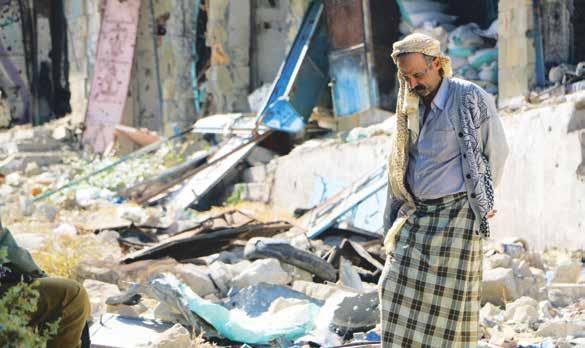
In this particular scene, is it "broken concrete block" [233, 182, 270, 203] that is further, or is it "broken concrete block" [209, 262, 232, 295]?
"broken concrete block" [233, 182, 270, 203]

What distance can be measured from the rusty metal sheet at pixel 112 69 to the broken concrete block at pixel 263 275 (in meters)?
11.7

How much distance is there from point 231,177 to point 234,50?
313 cm

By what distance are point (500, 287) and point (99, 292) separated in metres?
2.53

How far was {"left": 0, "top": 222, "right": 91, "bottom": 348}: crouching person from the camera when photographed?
3.08 metres

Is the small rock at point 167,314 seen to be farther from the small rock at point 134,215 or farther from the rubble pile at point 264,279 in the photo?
the small rock at point 134,215

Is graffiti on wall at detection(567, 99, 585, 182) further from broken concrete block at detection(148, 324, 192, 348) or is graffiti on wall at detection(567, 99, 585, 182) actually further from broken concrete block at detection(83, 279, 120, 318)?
broken concrete block at detection(148, 324, 192, 348)

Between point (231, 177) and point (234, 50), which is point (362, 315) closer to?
point (231, 177)

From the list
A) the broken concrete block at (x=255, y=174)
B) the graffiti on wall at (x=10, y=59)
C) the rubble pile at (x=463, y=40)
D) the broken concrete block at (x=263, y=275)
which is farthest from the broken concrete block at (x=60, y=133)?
the broken concrete block at (x=263, y=275)

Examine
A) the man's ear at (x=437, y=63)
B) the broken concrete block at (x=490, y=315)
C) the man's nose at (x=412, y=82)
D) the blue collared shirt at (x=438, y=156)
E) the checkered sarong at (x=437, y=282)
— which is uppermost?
the man's ear at (x=437, y=63)

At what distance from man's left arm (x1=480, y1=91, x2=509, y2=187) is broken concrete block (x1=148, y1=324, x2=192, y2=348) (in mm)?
1648

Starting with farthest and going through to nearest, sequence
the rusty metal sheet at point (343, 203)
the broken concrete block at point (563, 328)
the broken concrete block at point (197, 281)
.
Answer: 1. the rusty metal sheet at point (343, 203)
2. the broken concrete block at point (197, 281)
3. the broken concrete block at point (563, 328)

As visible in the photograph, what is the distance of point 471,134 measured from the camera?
3664 mm

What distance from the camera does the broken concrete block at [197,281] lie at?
19.9 feet

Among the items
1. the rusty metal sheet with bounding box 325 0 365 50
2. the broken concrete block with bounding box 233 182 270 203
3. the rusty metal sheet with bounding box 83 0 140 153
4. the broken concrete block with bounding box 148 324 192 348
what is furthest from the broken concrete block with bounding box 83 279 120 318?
the rusty metal sheet with bounding box 83 0 140 153
